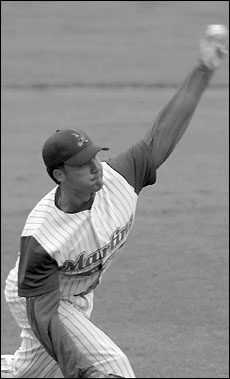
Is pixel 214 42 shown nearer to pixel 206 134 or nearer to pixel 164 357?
pixel 164 357

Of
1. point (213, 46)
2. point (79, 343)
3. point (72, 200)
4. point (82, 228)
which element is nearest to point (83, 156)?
point (72, 200)

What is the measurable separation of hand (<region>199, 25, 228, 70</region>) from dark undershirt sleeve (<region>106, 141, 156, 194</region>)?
0.47 meters

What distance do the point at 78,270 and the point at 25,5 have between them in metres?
14.5

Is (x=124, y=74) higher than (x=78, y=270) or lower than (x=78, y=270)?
lower

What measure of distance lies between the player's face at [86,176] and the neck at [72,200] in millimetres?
86

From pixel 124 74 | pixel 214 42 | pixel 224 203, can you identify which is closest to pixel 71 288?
pixel 214 42

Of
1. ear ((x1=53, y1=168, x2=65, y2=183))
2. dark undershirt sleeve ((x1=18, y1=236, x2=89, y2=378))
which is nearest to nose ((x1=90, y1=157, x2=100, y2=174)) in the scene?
ear ((x1=53, y1=168, x2=65, y2=183))

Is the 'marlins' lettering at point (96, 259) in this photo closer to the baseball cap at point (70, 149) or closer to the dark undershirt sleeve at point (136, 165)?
the dark undershirt sleeve at point (136, 165)

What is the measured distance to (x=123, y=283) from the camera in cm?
847

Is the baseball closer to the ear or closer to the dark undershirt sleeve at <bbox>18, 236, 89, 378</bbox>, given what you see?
the ear

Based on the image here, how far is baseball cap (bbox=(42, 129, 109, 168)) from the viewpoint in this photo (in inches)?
175

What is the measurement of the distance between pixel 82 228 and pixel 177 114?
64 centimetres

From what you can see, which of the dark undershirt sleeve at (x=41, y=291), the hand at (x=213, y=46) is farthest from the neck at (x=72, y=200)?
the hand at (x=213, y=46)

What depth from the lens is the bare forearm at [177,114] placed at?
190 inches
